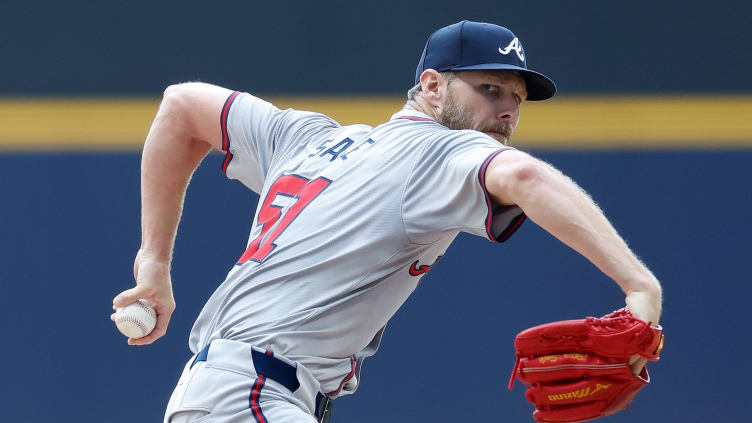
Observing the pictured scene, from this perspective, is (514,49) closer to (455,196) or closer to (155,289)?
(455,196)

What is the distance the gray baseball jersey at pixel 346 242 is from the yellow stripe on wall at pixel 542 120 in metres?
2.44

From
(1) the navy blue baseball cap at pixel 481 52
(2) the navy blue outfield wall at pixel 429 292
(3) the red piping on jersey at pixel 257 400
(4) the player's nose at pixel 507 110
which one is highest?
(1) the navy blue baseball cap at pixel 481 52

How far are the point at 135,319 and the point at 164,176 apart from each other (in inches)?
13.4

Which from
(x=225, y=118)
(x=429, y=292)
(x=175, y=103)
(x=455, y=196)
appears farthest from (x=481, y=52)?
(x=429, y=292)

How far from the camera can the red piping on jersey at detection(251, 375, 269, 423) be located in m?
1.72

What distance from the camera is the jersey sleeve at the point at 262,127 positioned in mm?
2119

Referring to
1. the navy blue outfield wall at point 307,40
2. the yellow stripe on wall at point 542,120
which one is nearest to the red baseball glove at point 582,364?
the yellow stripe on wall at point 542,120

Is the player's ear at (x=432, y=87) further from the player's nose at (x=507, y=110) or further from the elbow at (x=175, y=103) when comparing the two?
the elbow at (x=175, y=103)

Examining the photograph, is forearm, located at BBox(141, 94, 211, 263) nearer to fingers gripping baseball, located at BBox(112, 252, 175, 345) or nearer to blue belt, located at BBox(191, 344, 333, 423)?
fingers gripping baseball, located at BBox(112, 252, 175, 345)

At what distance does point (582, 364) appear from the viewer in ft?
5.18

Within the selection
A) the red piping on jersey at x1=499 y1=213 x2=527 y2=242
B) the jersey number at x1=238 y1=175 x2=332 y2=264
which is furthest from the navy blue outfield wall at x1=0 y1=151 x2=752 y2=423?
the red piping on jersey at x1=499 y1=213 x2=527 y2=242

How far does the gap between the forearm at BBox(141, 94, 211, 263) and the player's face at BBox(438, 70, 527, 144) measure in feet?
2.07
